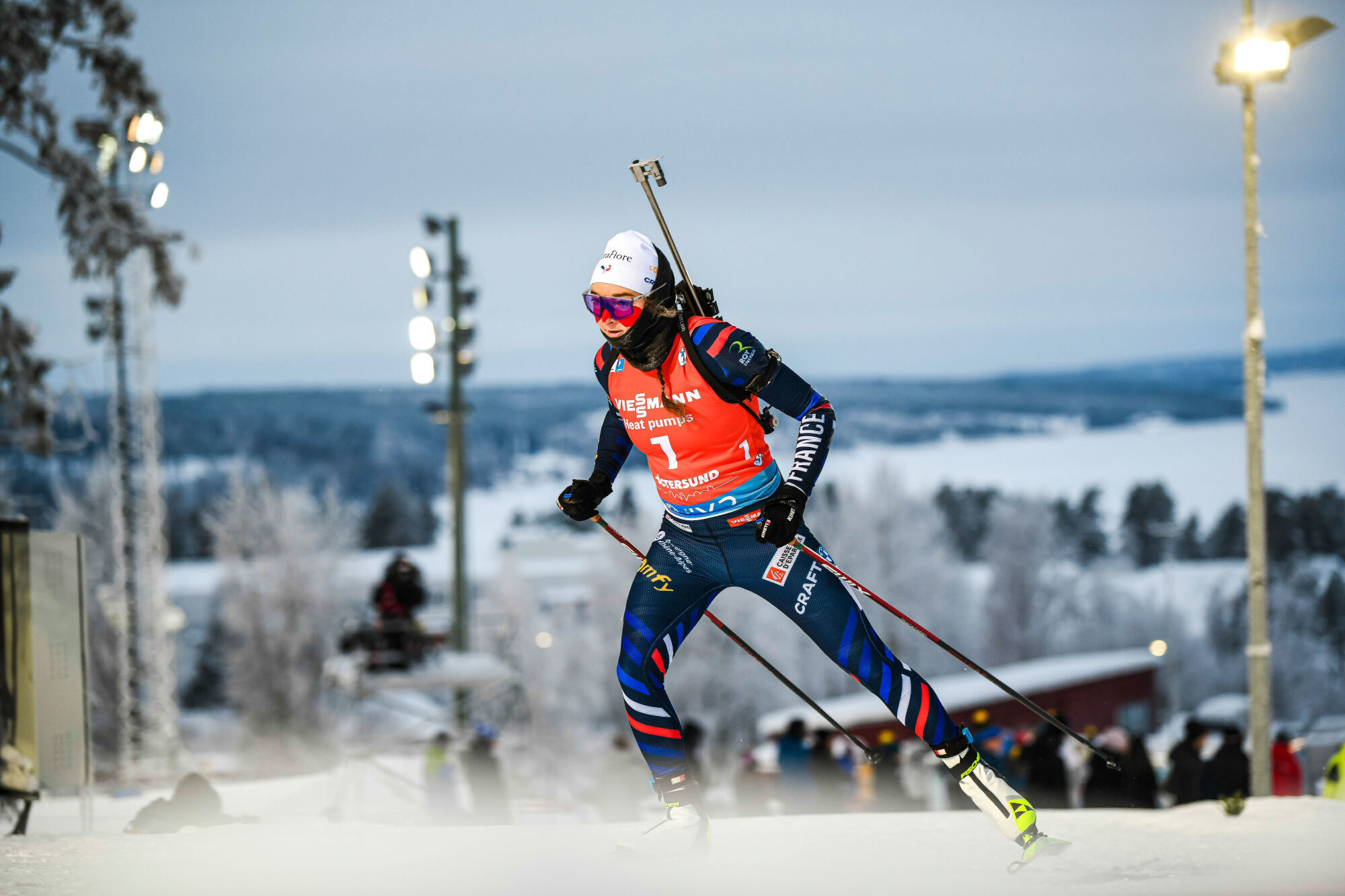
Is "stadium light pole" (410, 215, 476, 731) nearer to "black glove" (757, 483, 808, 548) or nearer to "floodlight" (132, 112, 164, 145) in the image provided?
"floodlight" (132, 112, 164, 145)

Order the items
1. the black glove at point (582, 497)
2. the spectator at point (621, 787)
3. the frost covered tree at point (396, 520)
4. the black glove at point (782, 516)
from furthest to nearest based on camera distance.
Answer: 1. the frost covered tree at point (396, 520)
2. the spectator at point (621, 787)
3. the black glove at point (582, 497)
4. the black glove at point (782, 516)

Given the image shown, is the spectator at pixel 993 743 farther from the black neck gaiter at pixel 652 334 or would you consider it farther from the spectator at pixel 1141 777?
the black neck gaiter at pixel 652 334

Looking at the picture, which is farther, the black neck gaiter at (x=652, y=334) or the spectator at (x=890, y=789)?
the spectator at (x=890, y=789)

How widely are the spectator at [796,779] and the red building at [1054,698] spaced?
1292 centimetres

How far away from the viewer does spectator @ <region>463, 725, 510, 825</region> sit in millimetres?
8031

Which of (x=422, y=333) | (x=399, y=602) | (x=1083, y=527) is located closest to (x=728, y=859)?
(x=399, y=602)

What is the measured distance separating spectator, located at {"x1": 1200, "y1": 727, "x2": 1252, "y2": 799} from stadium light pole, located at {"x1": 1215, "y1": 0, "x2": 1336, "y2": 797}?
17.9 inches

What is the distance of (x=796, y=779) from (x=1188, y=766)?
7.82 ft

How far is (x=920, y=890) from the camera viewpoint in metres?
3.58

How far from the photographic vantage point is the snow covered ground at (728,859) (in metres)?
3.65

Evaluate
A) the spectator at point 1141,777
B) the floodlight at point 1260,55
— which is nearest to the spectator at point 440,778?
the spectator at point 1141,777

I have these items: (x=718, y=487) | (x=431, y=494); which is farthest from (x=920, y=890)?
(x=431, y=494)

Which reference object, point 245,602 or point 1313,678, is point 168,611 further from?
point 1313,678

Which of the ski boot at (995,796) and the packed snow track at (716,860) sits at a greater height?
the ski boot at (995,796)
